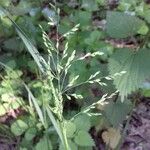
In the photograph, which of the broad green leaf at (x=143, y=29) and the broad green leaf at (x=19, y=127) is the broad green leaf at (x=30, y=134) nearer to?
the broad green leaf at (x=19, y=127)

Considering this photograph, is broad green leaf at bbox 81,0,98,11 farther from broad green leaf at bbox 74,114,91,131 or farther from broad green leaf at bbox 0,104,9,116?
broad green leaf at bbox 74,114,91,131

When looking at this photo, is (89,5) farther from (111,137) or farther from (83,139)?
(83,139)

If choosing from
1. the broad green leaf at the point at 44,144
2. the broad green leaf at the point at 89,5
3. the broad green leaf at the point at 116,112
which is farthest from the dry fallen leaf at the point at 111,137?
the broad green leaf at the point at 89,5

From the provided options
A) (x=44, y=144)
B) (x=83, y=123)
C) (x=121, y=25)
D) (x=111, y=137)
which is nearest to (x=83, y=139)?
(x=83, y=123)

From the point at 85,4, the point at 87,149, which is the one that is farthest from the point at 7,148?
the point at 85,4

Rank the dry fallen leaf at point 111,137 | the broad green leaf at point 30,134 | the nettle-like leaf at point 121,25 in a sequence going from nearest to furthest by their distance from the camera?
the nettle-like leaf at point 121,25 < the broad green leaf at point 30,134 < the dry fallen leaf at point 111,137

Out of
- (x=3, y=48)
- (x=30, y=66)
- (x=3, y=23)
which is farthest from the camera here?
(x=3, y=48)

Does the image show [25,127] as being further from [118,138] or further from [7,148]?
[118,138]
